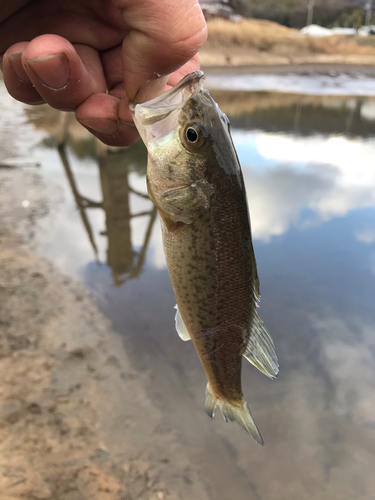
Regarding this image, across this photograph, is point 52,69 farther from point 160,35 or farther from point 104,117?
point 160,35

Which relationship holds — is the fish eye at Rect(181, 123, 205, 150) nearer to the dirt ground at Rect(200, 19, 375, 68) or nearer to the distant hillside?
the dirt ground at Rect(200, 19, 375, 68)

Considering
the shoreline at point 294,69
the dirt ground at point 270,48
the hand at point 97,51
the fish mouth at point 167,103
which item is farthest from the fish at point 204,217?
the dirt ground at point 270,48

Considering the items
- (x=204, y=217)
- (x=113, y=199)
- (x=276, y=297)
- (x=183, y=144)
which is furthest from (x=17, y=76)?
(x=113, y=199)

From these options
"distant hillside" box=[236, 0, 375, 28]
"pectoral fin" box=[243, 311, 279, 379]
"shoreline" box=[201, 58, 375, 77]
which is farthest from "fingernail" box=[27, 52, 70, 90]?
"distant hillside" box=[236, 0, 375, 28]

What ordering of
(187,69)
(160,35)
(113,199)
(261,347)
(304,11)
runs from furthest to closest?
(304,11)
(113,199)
(187,69)
(261,347)
(160,35)

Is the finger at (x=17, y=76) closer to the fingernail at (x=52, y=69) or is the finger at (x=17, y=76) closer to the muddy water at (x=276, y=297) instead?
the fingernail at (x=52, y=69)

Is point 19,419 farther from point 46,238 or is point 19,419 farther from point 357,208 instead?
point 357,208

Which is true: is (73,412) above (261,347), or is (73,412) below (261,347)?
below
